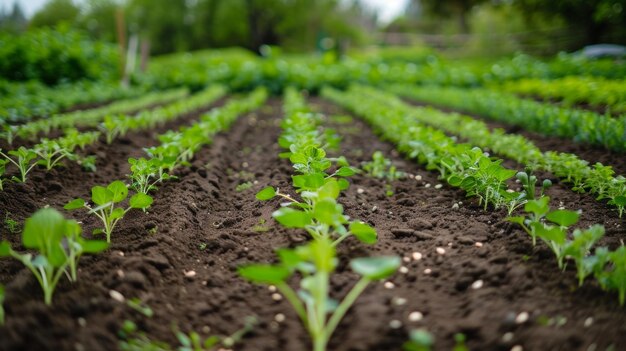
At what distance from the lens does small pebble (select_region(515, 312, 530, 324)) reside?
5.20 feet

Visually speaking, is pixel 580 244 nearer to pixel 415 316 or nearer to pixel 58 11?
pixel 415 316

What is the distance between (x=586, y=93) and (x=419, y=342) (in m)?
6.05

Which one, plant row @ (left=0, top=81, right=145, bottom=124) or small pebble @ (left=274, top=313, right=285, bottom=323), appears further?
plant row @ (left=0, top=81, right=145, bottom=124)

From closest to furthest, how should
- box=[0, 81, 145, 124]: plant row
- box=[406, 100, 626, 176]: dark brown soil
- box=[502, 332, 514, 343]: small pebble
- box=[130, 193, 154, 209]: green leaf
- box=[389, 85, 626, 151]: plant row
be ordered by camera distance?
1. box=[502, 332, 514, 343]: small pebble
2. box=[130, 193, 154, 209]: green leaf
3. box=[406, 100, 626, 176]: dark brown soil
4. box=[389, 85, 626, 151]: plant row
5. box=[0, 81, 145, 124]: plant row

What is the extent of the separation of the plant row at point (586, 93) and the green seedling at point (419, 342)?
4555 millimetres

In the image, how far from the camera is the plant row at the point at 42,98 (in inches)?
223

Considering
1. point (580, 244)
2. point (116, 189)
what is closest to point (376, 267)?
point (580, 244)

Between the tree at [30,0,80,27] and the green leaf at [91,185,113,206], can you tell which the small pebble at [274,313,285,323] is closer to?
the green leaf at [91,185,113,206]

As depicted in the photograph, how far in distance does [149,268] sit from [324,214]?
88 centimetres

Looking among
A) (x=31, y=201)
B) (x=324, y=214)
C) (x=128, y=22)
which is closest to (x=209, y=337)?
(x=324, y=214)

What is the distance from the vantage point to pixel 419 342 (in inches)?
51.9

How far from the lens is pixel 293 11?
33.6m

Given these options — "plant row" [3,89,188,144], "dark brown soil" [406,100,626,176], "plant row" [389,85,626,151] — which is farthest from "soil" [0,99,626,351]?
"plant row" [389,85,626,151]

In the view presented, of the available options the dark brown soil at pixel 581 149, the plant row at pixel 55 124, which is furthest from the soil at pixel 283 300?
the plant row at pixel 55 124
